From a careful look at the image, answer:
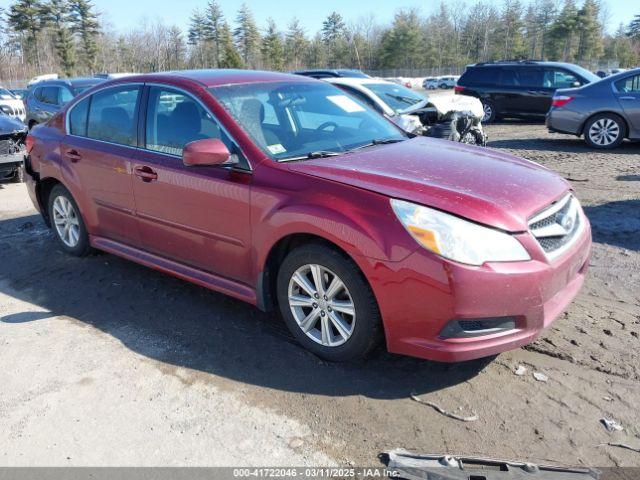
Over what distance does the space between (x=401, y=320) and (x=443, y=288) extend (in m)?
0.32

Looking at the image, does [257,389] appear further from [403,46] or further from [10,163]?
[403,46]

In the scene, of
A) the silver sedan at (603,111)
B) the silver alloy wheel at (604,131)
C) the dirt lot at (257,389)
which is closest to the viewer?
the dirt lot at (257,389)

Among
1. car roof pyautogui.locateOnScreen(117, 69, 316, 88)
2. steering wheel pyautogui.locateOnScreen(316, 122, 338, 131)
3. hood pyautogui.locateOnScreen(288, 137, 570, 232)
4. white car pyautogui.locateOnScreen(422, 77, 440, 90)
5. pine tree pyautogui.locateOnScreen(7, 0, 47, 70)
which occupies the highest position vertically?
pine tree pyautogui.locateOnScreen(7, 0, 47, 70)

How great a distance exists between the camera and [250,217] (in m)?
3.63

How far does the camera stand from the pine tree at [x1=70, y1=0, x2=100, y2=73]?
2586 inches

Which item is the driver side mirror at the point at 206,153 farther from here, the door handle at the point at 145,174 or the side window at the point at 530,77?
the side window at the point at 530,77

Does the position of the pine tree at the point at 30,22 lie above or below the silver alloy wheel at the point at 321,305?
above

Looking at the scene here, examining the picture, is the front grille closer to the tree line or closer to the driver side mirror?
the driver side mirror

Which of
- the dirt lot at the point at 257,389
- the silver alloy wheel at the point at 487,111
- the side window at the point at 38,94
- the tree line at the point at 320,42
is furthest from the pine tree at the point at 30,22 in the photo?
the dirt lot at the point at 257,389

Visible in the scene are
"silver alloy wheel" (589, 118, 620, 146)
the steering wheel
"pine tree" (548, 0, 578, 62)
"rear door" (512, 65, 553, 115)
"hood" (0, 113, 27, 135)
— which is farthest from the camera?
"pine tree" (548, 0, 578, 62)

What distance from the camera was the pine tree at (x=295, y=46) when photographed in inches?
3290

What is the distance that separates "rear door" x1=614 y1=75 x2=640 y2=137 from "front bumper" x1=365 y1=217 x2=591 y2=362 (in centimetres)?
881

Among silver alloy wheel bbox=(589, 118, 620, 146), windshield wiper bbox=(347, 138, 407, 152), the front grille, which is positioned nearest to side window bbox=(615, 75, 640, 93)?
silver alloy wheel bbox=(589, 118, 620, 146)

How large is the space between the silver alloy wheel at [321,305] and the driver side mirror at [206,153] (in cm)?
89
